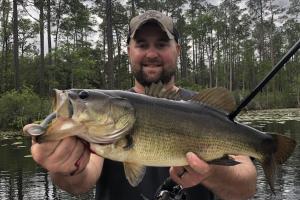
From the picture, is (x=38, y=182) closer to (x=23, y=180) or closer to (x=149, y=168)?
(x=23, y=180)

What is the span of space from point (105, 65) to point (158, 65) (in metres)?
47.1

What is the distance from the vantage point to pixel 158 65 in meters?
3.80

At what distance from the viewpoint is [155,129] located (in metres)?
2.46

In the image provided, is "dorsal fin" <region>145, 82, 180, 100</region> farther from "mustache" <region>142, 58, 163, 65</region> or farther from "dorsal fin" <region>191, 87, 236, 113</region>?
"mustache" <region>142, 58, 163, 65</region>

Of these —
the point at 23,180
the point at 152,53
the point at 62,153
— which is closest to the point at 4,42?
the point at 23,180

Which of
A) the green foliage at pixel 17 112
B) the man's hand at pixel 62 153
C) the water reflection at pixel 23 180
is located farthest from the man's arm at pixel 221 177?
the green foliage at pixel 17 112

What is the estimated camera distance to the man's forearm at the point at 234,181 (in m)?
3.02

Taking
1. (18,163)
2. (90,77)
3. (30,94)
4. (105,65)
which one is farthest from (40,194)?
(105,65)

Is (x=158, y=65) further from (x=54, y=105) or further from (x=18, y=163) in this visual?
(x=18, y=163)

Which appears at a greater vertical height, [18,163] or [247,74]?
[247,74]

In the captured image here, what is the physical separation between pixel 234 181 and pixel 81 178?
1.06 metres

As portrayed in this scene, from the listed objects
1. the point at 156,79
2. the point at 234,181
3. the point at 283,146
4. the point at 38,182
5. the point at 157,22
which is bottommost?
the point at 38,182

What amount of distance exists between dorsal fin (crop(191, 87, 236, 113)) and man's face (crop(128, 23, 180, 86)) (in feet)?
3.53

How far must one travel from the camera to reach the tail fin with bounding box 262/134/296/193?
2809 mm
